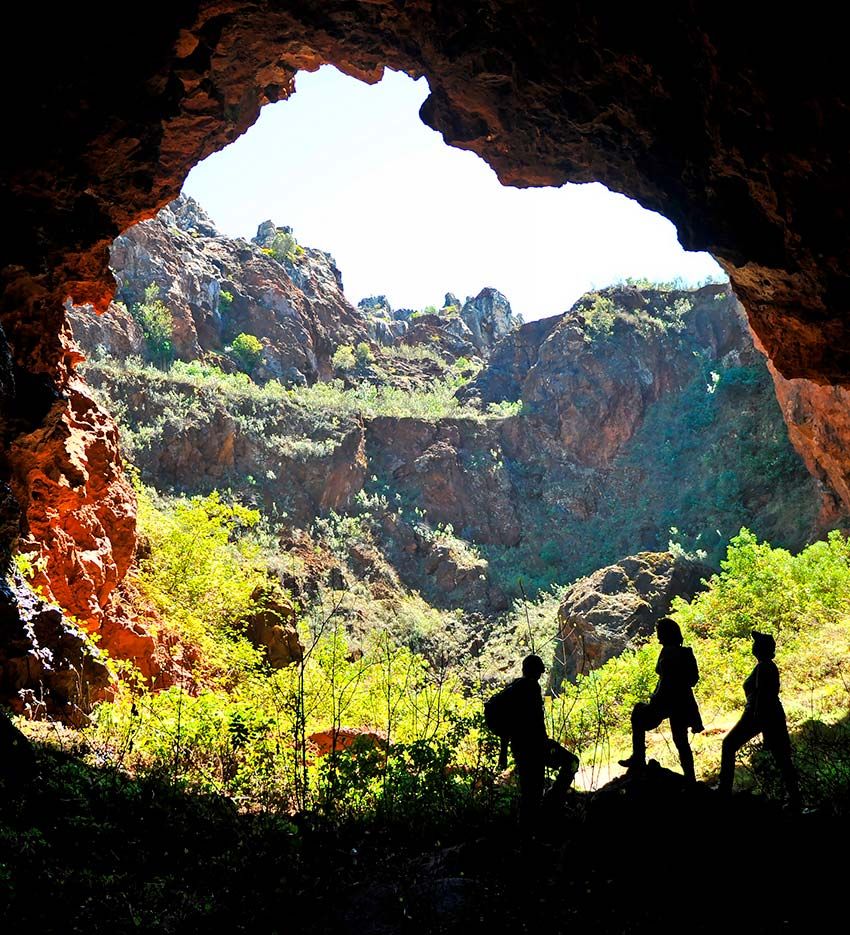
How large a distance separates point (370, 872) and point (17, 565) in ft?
19.4

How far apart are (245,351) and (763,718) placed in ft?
118

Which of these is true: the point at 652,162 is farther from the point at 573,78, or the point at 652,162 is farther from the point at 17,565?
the point at 17,565

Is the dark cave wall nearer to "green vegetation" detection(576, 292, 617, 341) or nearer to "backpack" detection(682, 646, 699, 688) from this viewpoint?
"backpack" detection(682, 646, 699, 688)

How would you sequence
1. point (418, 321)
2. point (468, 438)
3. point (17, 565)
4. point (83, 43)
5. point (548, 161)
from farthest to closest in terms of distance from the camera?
point (418, 321) → point (468, 438) → point (548, 161) → point (17, 565) → point (83, 43)

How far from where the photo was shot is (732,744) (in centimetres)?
562

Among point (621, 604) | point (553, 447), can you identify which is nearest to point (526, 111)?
point (621, 604)

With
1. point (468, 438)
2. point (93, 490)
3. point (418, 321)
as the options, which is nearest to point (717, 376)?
point (468, 438)

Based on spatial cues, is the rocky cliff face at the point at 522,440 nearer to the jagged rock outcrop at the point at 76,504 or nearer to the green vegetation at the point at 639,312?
the green vegetation at the point at 639,312

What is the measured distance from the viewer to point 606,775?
9875mm

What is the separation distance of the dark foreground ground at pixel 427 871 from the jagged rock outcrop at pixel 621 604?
14171mm

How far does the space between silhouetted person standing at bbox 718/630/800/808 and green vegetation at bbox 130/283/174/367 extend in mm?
32249

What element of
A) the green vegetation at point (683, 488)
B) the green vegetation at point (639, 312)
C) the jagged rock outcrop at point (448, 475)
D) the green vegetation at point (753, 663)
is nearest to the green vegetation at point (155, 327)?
the jagged rock outcrop at point (448, 475)

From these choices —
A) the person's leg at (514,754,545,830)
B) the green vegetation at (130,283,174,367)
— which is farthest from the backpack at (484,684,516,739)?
the green vegetation at (130,283,174,367)

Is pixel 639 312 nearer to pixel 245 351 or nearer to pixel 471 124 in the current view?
pixel 245 351
